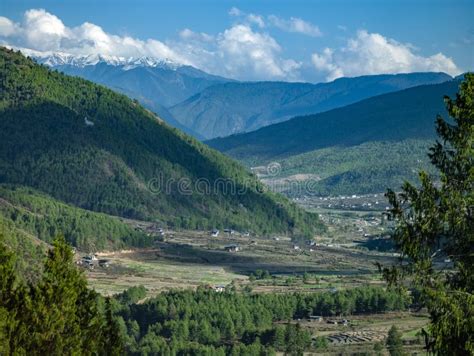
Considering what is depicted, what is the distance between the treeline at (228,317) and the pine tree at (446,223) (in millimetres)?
52449

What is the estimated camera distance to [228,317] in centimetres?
8850

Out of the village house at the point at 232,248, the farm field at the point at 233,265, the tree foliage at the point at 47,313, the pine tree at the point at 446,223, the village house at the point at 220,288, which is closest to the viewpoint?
the pine tree at the point at 446,223

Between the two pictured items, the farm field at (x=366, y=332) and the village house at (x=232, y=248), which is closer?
the farm field at (x=366, y=332)

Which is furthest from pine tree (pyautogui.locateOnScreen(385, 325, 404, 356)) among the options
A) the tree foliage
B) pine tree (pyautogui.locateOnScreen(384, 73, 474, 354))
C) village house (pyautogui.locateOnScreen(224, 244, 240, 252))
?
village house (pyautogui.locateOnScreen(224, 244, 240, 252))

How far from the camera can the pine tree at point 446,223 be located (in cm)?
2441

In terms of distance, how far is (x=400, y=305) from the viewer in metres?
105

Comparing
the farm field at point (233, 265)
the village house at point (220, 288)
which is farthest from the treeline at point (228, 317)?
the farm field at point (233, 265)

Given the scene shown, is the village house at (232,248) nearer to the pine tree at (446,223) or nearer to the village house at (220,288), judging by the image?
the village house at (220,288)

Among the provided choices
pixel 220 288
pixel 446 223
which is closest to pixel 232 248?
pixel 220 288

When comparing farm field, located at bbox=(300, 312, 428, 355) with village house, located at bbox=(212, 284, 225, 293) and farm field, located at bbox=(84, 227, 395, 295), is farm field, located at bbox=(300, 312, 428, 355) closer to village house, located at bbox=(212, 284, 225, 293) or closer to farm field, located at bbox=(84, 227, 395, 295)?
farm field, located at bbox=(84, 227, 395, 295)

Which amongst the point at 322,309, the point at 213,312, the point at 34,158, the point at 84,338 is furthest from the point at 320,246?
the point at 84,338

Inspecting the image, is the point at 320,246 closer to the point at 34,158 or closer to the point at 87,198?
the point at 87,198

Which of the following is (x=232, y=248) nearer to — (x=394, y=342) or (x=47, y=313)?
(x=394, y=342)

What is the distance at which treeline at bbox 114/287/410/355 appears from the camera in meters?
79.6
